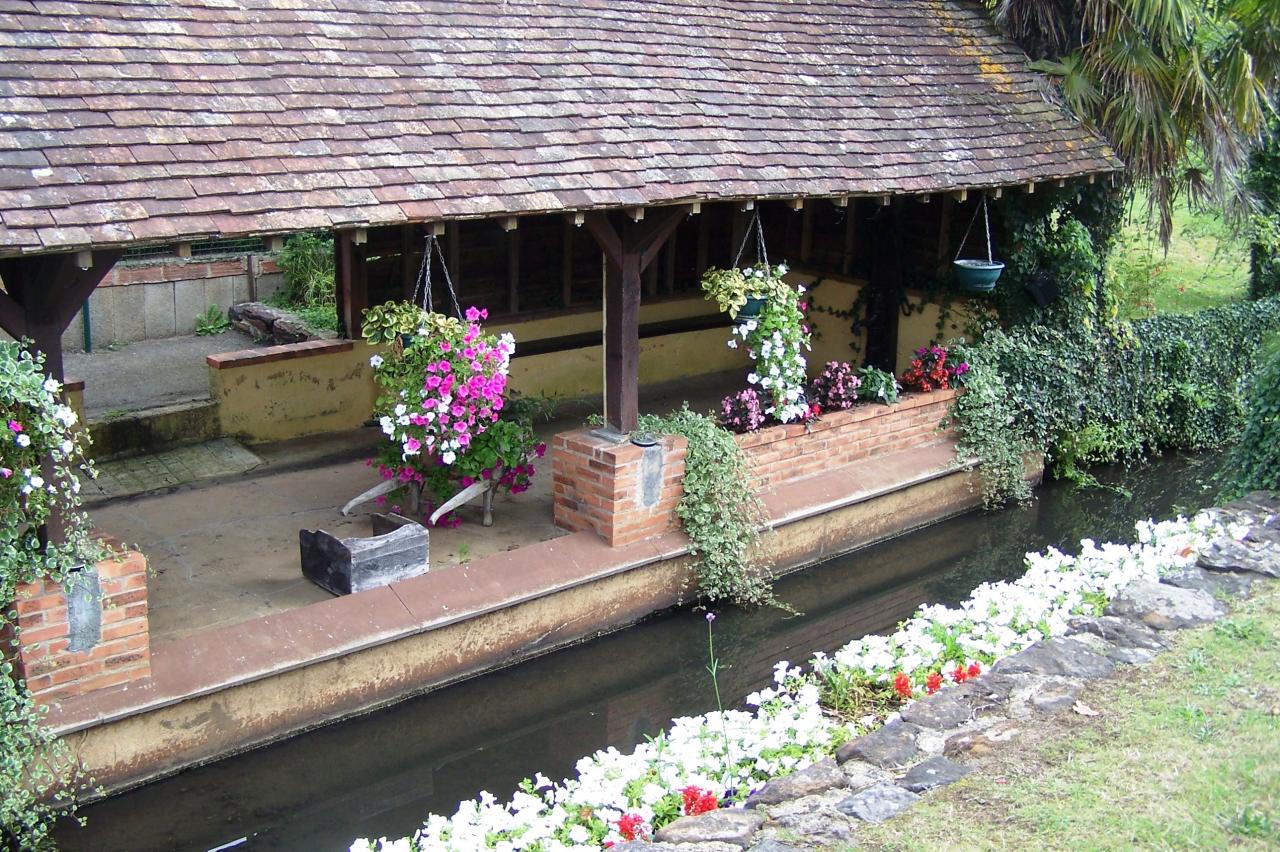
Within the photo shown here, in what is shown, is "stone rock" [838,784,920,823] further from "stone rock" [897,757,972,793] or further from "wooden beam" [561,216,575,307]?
"wooden beam" [561,216,575,307]

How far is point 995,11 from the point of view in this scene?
11.2m

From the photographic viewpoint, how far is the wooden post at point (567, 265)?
10938 mm

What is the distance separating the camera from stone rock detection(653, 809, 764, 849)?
3977mm

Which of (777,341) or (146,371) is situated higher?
(777,341)

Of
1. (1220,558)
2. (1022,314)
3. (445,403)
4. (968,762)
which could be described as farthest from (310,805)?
(1022,314)

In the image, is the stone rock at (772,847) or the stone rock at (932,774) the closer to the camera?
the stone rock at (772,847)

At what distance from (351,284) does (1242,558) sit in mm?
6677

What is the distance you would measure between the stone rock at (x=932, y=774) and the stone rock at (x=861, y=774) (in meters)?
0.09

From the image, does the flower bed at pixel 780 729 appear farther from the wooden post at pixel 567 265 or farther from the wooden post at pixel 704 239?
the wooden post at pixel 704 239

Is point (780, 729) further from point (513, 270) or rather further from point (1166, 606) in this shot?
point (513, 270)

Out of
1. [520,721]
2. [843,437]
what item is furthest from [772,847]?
[843,437]

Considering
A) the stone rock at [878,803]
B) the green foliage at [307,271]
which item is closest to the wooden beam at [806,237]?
the green foliage at [307,271]

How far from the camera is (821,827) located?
12.9ft

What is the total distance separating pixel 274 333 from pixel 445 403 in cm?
513
